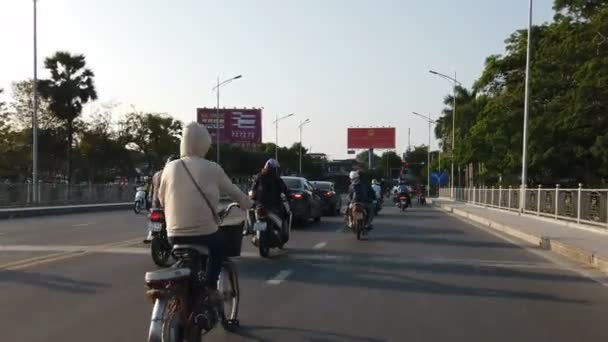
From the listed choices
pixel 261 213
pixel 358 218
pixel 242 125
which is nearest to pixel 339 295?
pixel 261 213

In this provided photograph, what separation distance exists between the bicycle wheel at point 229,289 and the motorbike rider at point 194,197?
1.92 ft

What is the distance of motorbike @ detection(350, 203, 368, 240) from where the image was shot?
58.4 feet

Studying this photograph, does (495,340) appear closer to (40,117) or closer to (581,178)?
(581,178)

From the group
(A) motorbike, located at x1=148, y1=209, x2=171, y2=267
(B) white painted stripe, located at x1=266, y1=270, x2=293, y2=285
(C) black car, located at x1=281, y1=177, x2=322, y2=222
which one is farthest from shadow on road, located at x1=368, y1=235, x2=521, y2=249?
(A) motorbike, located at x1=148, y1=209, x2=171, y2=267

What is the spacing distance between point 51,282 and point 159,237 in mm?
1988

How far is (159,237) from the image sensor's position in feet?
38.4

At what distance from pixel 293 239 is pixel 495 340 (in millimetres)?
10930

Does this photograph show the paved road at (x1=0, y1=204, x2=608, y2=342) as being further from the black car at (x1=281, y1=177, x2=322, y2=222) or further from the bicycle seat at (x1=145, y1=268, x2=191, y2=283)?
the black car at (x1=281, y1=177, x2=322, y2=222)

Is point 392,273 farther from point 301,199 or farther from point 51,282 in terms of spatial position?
point 301,199

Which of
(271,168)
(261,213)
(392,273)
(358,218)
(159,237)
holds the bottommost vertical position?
(392,273)

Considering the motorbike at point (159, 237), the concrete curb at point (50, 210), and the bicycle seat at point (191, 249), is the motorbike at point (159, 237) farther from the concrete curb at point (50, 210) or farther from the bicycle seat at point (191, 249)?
the concrete curb at point (50, 210)

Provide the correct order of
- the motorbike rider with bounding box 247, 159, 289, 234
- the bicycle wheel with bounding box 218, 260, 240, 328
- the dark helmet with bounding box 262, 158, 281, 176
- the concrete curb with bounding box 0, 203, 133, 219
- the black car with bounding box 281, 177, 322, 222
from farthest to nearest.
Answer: the concrete curb with bounding box 0, 203, 133, 219
the black car with bounding box 281, 177, 322, 222
the dark helmet with bounding box 262, 158, 281, 176
the motorbike rider with bounding box 247, 159, 289, 234
the bicycle wheel with bounding box 218, 260, 240, 328

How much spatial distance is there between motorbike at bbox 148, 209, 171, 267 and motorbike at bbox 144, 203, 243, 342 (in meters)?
5.40

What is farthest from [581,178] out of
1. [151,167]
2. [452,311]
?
[151,167]
